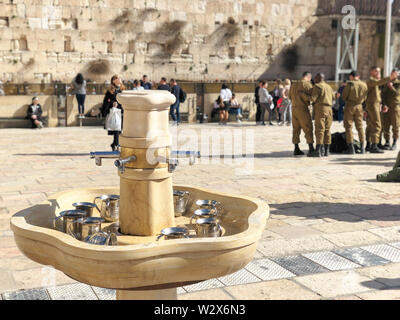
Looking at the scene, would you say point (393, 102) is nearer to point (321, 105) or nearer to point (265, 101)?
point (321, 105)

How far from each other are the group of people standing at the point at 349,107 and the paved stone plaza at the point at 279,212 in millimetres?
482

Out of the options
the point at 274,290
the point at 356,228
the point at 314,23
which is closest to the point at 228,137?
the point at 356,228

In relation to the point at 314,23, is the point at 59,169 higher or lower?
lower

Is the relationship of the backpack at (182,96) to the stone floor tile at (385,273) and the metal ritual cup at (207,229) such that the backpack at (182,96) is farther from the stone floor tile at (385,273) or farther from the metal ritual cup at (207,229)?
the metal ritual cup at (207,229)

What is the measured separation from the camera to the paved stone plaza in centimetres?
463

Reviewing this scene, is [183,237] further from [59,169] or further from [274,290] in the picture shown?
[59,169]

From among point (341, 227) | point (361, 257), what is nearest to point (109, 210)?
point (361, 257)

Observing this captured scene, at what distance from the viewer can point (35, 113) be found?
16141 mm

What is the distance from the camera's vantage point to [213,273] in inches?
116

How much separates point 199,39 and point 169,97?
2368cm

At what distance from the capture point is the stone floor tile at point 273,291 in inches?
175

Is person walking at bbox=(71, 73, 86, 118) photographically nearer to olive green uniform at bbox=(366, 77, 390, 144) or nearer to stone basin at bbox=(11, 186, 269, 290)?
olive green uniform at bbox=(366, 77, 390, 144)

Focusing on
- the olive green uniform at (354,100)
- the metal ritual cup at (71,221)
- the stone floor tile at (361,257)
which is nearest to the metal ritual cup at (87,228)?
the metal ritual cup at (71,221)

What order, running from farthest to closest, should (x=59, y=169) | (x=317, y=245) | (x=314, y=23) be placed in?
1. (x=314, y=23)
2. (x=59, y=169)
3. (x=317, y=245)
